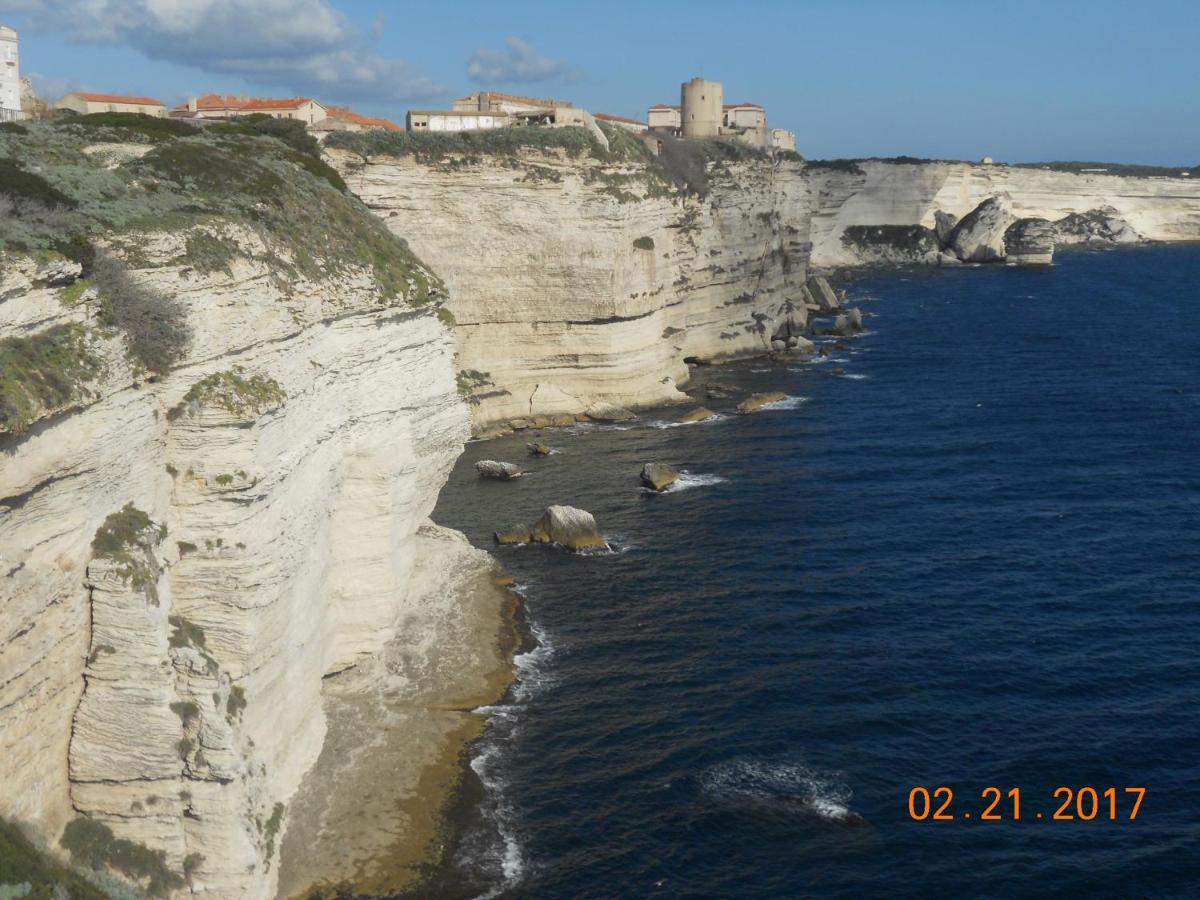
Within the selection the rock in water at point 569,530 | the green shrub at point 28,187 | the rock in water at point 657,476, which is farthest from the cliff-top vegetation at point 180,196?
the rock in water at point 657,476

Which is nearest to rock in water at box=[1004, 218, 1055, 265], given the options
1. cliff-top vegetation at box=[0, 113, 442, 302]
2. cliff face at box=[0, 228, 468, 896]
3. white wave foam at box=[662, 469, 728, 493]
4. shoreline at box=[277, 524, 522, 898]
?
white wave foam at box=[662, 469, 728, 493]

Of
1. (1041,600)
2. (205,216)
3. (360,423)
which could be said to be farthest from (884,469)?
(205,216)

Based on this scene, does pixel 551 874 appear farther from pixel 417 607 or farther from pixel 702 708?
pixel 417 607

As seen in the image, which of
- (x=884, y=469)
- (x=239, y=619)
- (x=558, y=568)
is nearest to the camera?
(x=239, y=619)

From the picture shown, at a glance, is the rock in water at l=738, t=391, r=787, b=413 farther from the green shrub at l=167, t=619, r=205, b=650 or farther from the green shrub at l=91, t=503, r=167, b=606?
the green shrub at l=91, t=503, r=167, b=606

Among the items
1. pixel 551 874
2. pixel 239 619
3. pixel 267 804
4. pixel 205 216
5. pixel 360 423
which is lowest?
pixel 551 874
